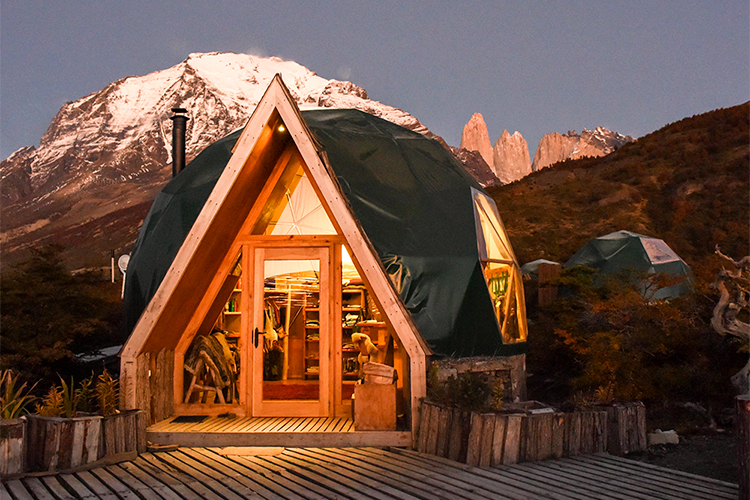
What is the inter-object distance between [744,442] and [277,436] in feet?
14.6

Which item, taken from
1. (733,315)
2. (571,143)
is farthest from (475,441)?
(571,143)

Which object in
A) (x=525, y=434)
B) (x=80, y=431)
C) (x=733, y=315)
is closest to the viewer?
(x=80, y=431)

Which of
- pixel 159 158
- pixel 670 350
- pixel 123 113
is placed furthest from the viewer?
pixel 123 113

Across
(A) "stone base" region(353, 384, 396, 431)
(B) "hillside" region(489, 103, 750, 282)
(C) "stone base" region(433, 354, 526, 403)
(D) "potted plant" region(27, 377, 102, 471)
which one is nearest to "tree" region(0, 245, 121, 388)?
(D) "potted plant" region(27, 377, 102, 471)

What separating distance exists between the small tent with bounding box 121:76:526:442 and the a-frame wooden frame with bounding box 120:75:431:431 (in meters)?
0.02

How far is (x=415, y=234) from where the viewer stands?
758 cm

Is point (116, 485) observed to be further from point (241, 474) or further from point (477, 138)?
point (477, 138)

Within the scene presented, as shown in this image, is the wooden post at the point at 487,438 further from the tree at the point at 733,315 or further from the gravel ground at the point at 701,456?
the tree at the point at 733,315

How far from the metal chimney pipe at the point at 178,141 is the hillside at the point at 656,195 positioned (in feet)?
63.3

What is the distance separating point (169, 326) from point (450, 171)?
4439 mm

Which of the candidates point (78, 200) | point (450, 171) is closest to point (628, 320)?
point (450, 171)

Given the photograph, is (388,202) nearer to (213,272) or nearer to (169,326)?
(213,272)

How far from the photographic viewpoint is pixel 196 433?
6.88 meters

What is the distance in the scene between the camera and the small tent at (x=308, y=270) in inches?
272
